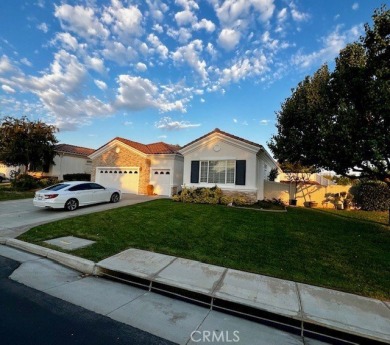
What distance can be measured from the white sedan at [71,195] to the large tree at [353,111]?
11.5m

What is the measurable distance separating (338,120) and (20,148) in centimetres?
2543

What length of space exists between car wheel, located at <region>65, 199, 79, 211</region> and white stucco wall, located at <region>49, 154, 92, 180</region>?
16.9 m

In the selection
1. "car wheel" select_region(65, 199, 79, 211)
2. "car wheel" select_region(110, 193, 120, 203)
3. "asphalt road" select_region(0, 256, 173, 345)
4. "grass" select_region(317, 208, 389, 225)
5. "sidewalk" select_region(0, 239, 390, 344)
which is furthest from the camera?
"car wheel" select_region(110, 193, 120, 203)

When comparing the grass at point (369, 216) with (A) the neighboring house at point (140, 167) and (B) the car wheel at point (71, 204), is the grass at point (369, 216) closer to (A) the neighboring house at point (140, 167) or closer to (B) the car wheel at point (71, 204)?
(A) the neighboring house at point (140, 167)

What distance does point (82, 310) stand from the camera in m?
3.83

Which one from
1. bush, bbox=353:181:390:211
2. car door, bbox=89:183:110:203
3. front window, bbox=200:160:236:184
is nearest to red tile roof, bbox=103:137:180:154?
front window, bbox=200:160:236:184

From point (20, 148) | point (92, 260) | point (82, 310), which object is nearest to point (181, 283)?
point (82, 310)

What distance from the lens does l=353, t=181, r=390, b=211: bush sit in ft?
60.7

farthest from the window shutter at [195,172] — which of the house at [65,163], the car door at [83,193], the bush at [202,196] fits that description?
the house at [65,163]

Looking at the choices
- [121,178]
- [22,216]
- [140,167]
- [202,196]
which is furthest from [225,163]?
[22,216]

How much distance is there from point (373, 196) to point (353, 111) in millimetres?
12837

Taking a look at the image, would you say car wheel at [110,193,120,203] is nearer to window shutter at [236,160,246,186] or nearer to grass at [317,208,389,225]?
window shutter at [236,160,246,186]

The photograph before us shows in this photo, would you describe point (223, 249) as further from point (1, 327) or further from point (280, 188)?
point (280, 188)
